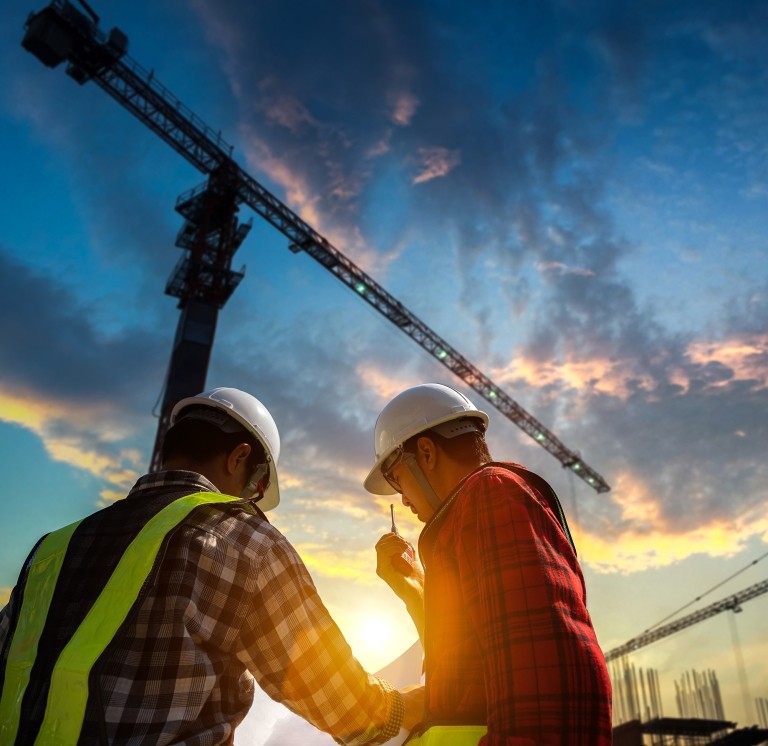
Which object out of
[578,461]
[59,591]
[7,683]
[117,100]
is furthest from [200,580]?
[578,461]

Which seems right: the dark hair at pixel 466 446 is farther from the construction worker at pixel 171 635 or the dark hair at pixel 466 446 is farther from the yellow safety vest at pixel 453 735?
the yellow safety vest at pixel 453 735

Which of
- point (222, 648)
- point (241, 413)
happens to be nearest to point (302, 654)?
point (222, 648)

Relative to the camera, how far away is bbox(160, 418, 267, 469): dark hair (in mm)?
2824

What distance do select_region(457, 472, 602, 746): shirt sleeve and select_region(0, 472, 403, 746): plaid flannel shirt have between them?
67 cm

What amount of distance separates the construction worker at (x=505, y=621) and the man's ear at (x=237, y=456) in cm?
86

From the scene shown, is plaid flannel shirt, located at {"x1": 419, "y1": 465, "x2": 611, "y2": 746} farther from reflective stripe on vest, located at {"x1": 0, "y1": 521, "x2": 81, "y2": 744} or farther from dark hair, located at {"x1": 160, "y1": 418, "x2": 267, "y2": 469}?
reflective stripe on vest, located at {"x1": 0, "y1": 521, "x2": 81, "y2": 744}

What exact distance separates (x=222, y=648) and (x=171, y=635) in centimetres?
22

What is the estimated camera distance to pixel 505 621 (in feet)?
5.95

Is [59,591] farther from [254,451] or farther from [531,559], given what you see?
[531,559]

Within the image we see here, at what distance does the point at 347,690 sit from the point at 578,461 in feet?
192

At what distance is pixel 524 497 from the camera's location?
2023mm

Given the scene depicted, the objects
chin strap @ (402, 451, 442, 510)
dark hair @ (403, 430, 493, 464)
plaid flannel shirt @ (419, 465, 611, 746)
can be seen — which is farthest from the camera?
dark hair @ (403, 430, 493, 464)

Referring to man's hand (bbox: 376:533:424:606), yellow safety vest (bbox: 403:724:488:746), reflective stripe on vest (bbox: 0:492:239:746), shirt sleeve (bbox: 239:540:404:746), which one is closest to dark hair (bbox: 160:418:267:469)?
reflective stripe on vest (bbox: 0:492:239:746)

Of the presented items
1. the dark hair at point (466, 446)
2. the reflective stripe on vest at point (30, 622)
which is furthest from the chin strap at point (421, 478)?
the reflective stripe on vest at point (30, 622)
